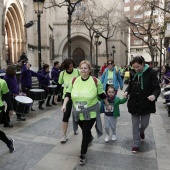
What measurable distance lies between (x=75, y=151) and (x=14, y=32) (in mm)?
17908

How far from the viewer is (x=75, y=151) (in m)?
4.68

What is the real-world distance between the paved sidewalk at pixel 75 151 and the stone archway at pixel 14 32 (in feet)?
49.5

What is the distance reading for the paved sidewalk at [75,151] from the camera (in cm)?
405

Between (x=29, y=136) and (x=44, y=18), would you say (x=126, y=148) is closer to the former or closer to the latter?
(x=29, y=136)

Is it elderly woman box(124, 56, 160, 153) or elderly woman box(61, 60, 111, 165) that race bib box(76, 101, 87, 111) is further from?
elderly woman box(124, 56, 160, 153)

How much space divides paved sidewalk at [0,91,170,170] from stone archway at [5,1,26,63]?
1509 cm

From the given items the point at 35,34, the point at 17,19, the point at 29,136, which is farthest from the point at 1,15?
the point at 29,136

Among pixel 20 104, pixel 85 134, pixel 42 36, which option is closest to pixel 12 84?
pixel 20 104

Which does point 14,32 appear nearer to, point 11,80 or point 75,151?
point 11,80

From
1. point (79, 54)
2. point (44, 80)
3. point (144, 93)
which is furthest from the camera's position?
point (79, 54)

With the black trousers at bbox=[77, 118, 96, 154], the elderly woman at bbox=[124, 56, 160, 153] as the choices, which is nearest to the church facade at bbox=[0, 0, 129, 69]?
the elderly woman at bbox=[124, 56, 160, 153]

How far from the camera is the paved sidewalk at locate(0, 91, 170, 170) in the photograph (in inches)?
159

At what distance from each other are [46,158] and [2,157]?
795 mm

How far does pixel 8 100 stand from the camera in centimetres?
448
